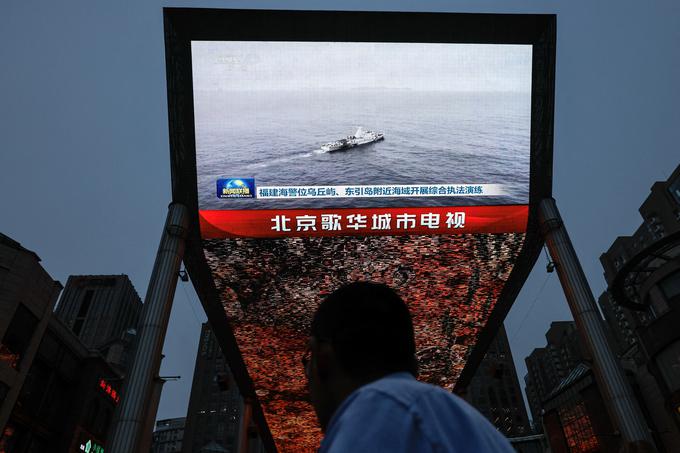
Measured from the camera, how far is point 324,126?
535 inches

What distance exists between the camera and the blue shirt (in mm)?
857

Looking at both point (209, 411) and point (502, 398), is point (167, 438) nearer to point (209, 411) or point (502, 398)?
point (209, 411)

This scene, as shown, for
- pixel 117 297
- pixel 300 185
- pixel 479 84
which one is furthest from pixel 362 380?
pixel 117 297

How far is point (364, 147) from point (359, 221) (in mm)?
2390

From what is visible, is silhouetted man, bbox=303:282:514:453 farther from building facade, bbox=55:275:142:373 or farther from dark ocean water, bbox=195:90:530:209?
building facade, bbox=55:275:142:373

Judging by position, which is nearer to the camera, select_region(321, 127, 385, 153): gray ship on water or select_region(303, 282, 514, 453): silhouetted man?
select_region(303, 282, 514, 453): silhouetted man

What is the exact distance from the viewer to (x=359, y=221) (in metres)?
14.2

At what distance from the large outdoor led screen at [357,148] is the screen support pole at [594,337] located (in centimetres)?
90

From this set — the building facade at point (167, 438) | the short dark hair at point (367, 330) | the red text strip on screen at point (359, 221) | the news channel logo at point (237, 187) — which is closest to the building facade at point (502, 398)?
the building facade at point (167, 438)

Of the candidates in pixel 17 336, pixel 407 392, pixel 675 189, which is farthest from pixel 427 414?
pixel 675 189

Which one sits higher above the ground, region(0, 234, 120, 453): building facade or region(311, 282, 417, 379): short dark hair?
region(0, 234, 120, 453): building facade

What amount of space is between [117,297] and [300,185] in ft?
298

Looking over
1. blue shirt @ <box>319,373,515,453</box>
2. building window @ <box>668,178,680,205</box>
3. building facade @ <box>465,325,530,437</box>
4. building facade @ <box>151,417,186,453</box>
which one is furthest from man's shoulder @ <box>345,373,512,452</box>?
building facade @ <box>151,417,186,453</box>

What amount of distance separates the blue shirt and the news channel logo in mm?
13008
